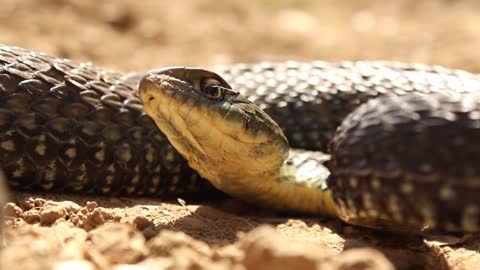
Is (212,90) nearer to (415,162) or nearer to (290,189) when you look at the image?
(290,189)

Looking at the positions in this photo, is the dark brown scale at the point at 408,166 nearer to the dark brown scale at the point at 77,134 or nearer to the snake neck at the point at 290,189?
the snake neck at the point at 290,189

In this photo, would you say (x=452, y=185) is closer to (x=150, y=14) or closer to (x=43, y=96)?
(x=43, y=96)

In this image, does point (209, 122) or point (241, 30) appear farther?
point (241, 30)

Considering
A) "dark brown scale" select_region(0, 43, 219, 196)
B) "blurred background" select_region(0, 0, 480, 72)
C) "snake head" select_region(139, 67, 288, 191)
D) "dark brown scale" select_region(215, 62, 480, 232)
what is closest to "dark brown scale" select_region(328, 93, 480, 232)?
"dark brown scale" select_region(215, 62, 480, 232)

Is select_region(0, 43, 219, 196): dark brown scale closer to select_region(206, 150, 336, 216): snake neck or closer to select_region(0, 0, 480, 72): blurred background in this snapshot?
select_region(206, 150, 336, 216): snake neck

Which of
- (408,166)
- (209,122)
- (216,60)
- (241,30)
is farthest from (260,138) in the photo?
(241,30)
